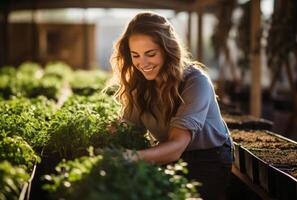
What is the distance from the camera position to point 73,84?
Answer: 7953 millimetres

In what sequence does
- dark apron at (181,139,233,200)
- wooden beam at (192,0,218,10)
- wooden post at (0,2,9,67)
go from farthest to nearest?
1. wooden post at (0,2,9,67)
2. wooden beam at (192,0,218,10)
3. dark apron at (181,139,233,200)

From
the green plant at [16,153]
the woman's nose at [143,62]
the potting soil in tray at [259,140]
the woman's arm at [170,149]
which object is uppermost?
the woman's nose at [143,62]

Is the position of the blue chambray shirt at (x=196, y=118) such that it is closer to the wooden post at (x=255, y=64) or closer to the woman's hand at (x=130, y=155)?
the woman's hand at (x=130, y=155)

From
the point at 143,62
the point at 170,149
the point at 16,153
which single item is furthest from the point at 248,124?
the point at 16,153

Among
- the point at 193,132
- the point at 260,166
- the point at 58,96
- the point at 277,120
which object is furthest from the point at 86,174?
the point at 277,120

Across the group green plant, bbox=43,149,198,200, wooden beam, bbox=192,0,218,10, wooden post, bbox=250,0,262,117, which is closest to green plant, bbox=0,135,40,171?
green plant, bbox=43,149,198,200

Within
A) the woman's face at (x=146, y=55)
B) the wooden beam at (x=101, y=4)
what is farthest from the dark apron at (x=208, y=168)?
the wooden beam at (x=101, y=4)

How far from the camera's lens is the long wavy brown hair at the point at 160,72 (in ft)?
9.03

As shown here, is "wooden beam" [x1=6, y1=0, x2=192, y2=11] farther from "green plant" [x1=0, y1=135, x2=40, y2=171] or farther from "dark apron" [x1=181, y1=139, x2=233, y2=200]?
"green plant" [x1=0, y1=135, x2=40, y2=171]

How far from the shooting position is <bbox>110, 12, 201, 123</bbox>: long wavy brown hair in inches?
108

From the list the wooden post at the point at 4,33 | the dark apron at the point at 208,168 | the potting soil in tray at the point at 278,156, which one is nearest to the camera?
the dark apron at the point at 208,168

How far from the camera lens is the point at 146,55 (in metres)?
2.77

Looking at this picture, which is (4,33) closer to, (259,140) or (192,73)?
(259,140)

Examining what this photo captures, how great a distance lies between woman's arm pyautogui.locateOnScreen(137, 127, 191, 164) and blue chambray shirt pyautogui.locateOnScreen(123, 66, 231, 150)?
31 mm
